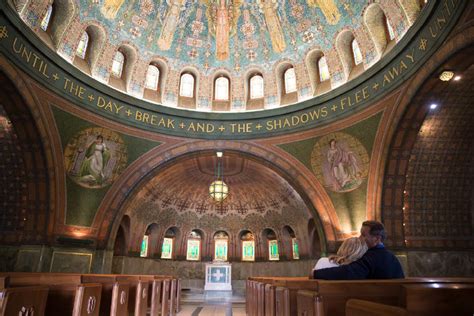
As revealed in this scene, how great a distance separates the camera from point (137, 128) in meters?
15.4

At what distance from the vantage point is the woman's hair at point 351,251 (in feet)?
11.4

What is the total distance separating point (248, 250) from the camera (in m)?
21.9

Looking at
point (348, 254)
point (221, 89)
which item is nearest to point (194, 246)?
point (221, 89)

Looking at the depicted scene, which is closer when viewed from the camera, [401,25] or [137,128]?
[401,25]

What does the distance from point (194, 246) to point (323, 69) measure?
542 inches

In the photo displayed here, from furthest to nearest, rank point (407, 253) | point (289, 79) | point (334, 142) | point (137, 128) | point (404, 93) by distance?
point (289, 79)
point (137, 128)
point (334, 142)
point (407, 253)
point (404, 93)

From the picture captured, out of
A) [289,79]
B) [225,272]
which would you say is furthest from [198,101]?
[225,272]

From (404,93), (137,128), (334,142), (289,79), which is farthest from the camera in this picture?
(289,79)

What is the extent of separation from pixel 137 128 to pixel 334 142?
8.95 metres

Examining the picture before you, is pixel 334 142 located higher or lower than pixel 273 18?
lower

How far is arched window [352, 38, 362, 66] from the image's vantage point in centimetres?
1430

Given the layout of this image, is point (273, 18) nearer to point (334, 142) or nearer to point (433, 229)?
point (334, 142)

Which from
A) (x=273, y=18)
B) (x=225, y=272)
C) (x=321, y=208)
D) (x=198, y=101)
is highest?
(x=273, y=18)

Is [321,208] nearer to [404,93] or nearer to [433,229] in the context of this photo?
[433,229]
